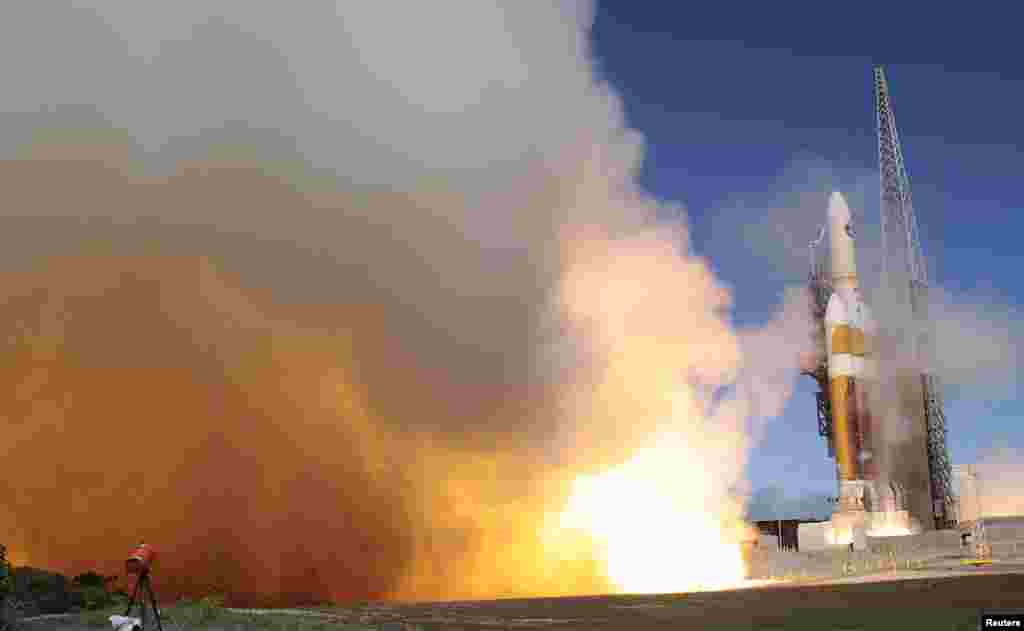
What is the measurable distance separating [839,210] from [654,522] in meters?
24.9

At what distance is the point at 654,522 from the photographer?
42531mm

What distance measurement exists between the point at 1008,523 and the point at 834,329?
15.3m

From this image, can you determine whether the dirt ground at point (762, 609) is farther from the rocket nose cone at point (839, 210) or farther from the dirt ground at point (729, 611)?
the rocket nose cone at point (839, 210)

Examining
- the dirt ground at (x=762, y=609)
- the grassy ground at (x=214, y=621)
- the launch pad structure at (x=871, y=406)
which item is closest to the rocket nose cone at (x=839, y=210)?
the launch pad structure at (x=871, y=406)

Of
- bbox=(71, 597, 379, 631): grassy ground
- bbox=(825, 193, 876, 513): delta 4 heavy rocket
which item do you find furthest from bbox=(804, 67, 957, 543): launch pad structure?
bbox=(71, 597, 379, 631): grassy ground

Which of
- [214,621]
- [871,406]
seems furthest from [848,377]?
[214,621]

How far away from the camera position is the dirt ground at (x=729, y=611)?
18.2 meters

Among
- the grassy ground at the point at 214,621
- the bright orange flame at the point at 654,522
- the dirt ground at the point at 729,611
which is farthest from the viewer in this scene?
the bright orange flame at the point at 654,522

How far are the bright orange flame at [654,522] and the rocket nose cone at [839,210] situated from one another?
20937mm

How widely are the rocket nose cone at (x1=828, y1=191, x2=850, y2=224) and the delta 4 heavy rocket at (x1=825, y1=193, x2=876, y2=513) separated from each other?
0.15 meters

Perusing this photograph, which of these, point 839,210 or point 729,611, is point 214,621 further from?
point 839,210

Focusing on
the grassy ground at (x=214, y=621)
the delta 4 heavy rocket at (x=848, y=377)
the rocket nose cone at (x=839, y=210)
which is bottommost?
the grassy ground at (x=214, y=621)

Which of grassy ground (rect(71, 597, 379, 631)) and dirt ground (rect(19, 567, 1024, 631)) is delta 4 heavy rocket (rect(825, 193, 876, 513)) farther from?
grassy ground (rect(71, 597, 379, 631))

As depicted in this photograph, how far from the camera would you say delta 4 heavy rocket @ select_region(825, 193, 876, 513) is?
179 ft
